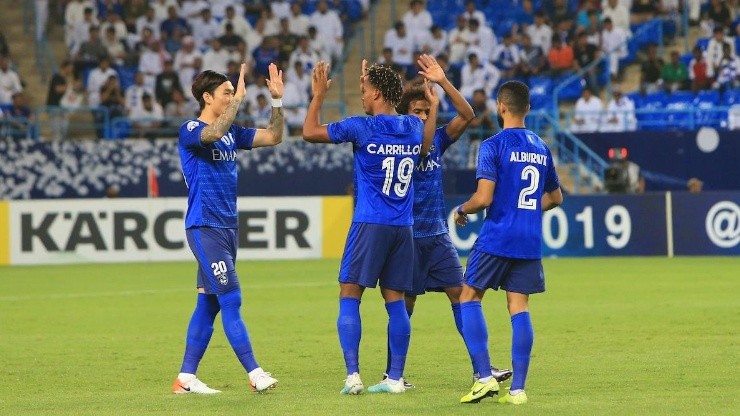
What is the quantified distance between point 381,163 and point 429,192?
3.01 ft

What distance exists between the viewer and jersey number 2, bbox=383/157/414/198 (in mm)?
8742

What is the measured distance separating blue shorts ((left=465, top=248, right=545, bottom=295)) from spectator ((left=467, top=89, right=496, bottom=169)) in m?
16.9

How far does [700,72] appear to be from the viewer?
26.2 meters

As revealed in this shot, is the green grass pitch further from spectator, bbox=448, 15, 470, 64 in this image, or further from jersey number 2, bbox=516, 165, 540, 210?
spectator, bbox=448, 15, 470, 64

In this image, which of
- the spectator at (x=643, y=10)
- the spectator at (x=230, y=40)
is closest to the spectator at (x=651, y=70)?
the spectator at (x=643, y=10)

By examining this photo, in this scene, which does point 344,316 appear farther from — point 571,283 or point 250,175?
point 250,175

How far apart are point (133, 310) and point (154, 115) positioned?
474 inches

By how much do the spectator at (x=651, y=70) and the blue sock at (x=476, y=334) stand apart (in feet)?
62.1

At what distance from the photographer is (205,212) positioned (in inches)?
352

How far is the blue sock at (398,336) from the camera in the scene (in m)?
8.86

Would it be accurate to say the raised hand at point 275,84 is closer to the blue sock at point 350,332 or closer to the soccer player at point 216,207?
the soccer player at point 216,207

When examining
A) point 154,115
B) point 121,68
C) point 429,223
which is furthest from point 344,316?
point 121,68

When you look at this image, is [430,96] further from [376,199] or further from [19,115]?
[19,115]

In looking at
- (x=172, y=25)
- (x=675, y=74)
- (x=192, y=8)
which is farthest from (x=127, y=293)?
(x=192, y=8)
